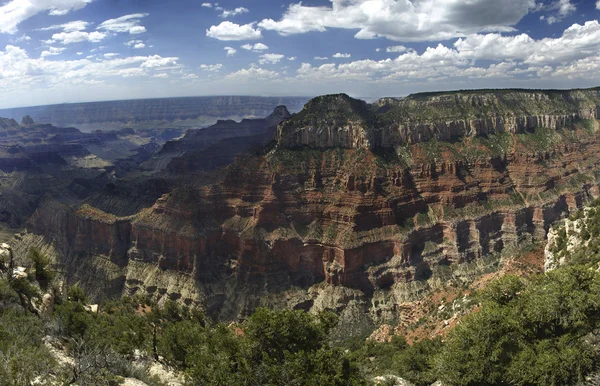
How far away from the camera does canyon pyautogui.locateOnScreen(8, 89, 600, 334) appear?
81438 millimetres

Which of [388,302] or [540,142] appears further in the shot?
[540,142]

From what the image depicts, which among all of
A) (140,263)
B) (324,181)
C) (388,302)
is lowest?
(388,302)

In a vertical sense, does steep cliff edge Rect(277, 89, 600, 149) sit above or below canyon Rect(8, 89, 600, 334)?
above

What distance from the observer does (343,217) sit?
8375 centimetres

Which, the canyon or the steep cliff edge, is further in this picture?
the steep cliff edge

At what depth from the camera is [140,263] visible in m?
89.9

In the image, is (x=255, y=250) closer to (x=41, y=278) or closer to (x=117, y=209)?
(x=41, y=278)

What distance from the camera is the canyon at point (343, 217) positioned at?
267ft

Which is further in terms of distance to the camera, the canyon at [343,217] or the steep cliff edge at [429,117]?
the steep cliff edge at [429,117]

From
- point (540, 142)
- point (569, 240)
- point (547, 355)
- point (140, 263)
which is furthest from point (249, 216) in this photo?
point (540, 142)

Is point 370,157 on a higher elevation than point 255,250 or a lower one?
higher

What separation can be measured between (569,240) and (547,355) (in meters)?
35.5

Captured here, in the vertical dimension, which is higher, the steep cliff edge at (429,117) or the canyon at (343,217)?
the steep cliff edge at (429,117)

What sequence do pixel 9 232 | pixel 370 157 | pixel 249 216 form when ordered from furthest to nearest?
pixel 9 232
pixel 370 157
pixel 249 216
